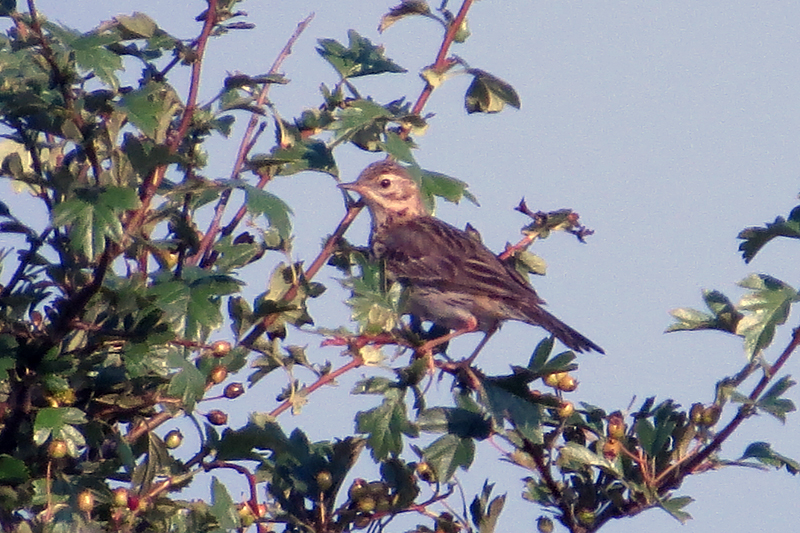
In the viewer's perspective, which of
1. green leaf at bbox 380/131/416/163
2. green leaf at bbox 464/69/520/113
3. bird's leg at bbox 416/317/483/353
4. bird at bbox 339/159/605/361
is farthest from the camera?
bird at bbox 339/159/605/361

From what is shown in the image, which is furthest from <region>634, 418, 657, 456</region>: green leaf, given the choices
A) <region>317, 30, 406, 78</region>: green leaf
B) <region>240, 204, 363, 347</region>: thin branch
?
<region>317, 30, 406, 78</region>: green leaf

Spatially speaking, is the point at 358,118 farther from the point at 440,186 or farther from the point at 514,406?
the point at 514,406

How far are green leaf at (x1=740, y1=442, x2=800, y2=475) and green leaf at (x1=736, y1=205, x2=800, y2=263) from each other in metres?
0.84

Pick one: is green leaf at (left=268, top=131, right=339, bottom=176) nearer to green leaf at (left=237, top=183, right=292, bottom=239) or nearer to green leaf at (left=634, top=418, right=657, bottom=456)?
green leaf at (left=237, top=183, right=292, bottom=239)

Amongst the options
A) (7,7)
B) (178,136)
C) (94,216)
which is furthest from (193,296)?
(7,7)

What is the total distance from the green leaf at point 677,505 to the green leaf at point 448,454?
2.67ft

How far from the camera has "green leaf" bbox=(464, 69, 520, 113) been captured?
18.3 ft

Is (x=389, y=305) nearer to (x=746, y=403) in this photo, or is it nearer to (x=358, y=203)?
(x=358, y=203)

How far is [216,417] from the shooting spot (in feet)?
15.0

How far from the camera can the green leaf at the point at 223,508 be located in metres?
4.12

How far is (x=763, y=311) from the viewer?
429 centimetres

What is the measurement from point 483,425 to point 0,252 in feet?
7.92

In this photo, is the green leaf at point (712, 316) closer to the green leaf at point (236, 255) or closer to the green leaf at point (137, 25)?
the green leaf at point (236, 255)

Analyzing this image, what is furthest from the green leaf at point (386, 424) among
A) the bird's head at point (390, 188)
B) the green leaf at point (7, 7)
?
the bird's head at point (390, 188)
